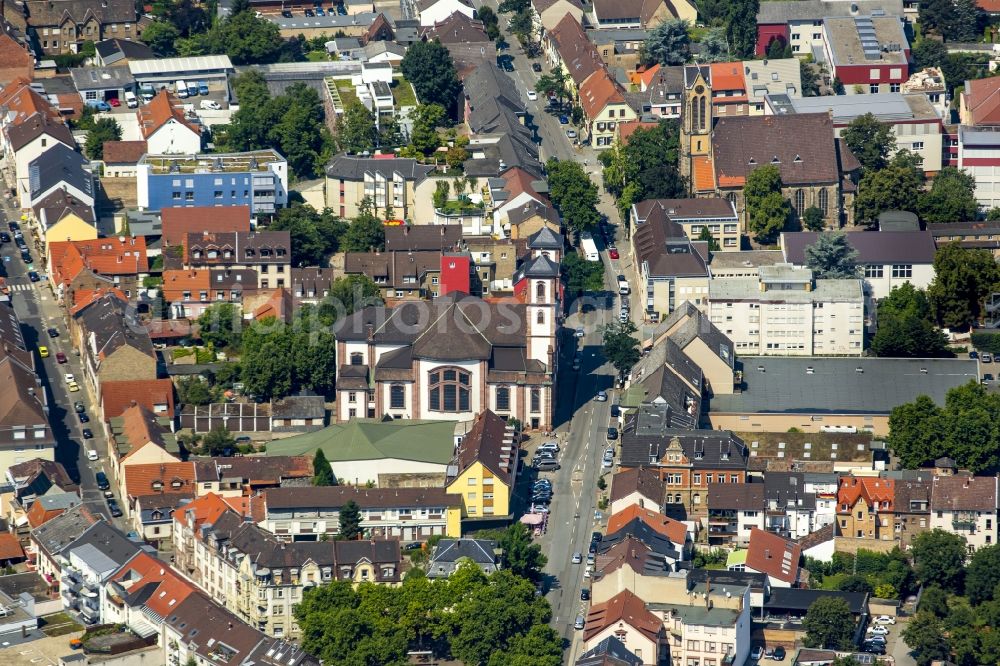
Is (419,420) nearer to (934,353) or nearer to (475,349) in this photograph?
(475,349)

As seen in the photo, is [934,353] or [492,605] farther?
[934,353]

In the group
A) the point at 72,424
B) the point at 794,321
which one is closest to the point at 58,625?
the point at 72,424

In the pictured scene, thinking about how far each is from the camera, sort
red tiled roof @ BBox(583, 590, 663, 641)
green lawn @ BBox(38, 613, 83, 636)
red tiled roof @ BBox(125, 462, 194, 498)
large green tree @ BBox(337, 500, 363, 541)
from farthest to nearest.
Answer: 1. red tiled roof @ BBox(125, 462, 194, 498)
2. large green tree @ BBox(337, 500, 363, 541)
3. green lawn @ BBox(38, 613, 83, 636)
4. red tiled roof @ BBox(583, 590, 663, 641)

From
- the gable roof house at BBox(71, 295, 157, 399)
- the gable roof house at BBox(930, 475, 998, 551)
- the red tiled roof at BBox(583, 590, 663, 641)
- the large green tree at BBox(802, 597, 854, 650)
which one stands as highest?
the gable roof house at BBox(71, 295, 157, 399)

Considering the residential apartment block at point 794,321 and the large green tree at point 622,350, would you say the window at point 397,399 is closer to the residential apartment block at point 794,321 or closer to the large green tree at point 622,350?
the large green tree at point 622,350

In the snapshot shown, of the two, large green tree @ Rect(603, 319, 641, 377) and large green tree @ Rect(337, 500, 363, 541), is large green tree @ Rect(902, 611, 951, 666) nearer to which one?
large green tree @ Rect(337, 500, 363, 541)

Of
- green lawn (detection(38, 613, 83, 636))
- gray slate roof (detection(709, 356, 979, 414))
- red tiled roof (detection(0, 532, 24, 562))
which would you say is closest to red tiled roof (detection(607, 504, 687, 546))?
gray slate roof (detection(709, 356, 979, 414))

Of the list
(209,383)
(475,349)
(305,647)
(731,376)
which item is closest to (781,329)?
(731,376)
